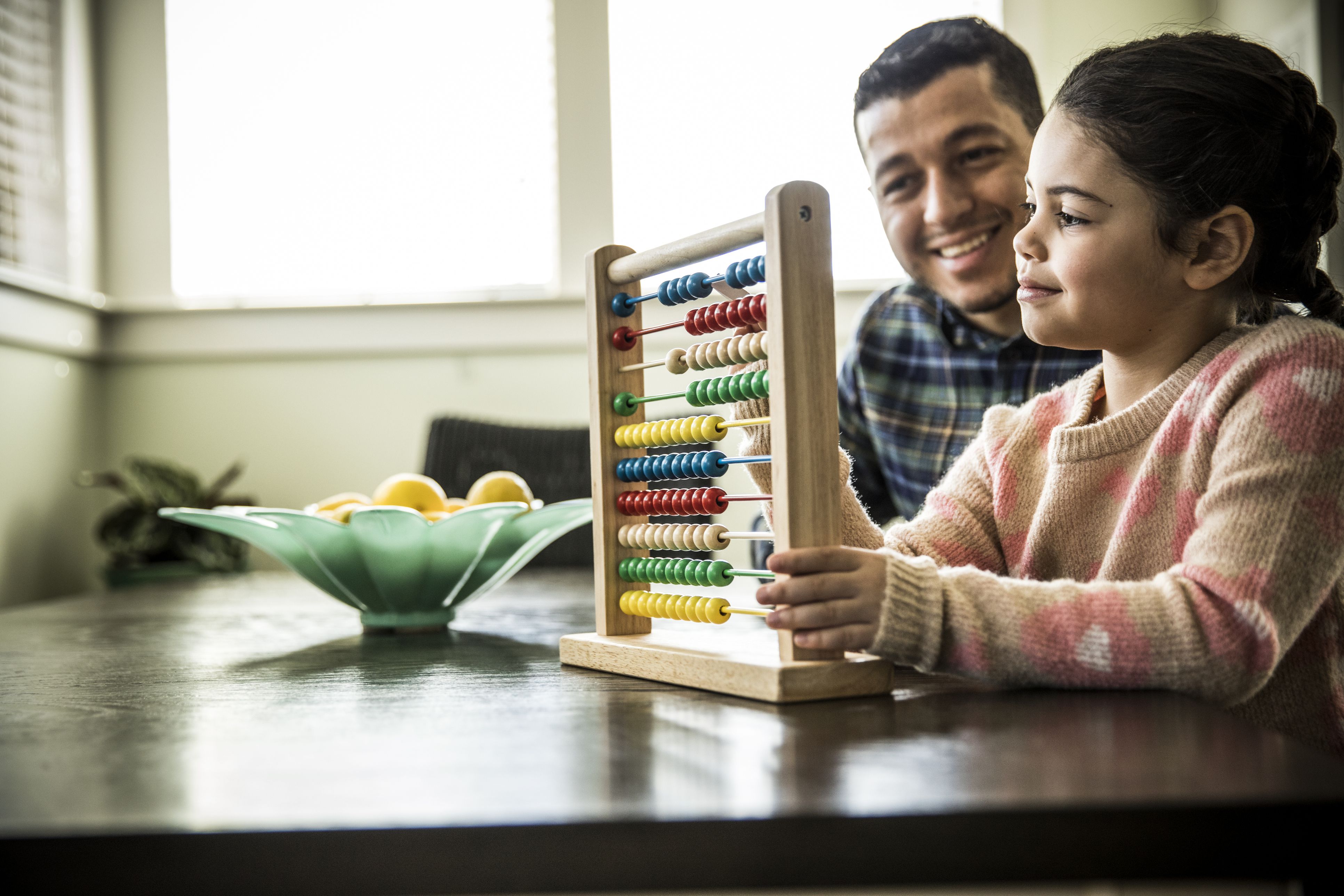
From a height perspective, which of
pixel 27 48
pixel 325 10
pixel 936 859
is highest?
pixel 325 10

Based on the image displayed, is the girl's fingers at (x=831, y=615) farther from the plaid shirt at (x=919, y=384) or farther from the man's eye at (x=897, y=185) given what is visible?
the man's eye at (x=897, y=185)

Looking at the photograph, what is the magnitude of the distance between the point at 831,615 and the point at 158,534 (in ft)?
9.04

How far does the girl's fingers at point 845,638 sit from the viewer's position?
2.45 feet

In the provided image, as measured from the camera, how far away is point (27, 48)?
123 inches

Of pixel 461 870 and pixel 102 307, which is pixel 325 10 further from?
pixel 461 870

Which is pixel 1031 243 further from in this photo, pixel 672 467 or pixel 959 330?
pixel 959 330

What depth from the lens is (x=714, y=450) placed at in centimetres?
93

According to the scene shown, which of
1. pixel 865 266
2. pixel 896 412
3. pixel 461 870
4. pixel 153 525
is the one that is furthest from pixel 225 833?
pixel 865 266

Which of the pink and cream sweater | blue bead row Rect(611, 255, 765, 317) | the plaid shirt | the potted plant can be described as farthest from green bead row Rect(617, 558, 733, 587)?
the potted plant

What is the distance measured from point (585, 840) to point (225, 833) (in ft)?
0.51

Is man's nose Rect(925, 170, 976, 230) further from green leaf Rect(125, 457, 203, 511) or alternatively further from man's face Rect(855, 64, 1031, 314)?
green leaf Rect(125, 457, 203, 511)

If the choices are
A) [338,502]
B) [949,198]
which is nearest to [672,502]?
[338,502]

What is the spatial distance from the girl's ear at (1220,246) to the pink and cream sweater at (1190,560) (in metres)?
0.05

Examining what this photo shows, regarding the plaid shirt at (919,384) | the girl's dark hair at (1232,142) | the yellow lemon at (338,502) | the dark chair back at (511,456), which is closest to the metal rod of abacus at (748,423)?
the girl's dark hair at (1232,142)
